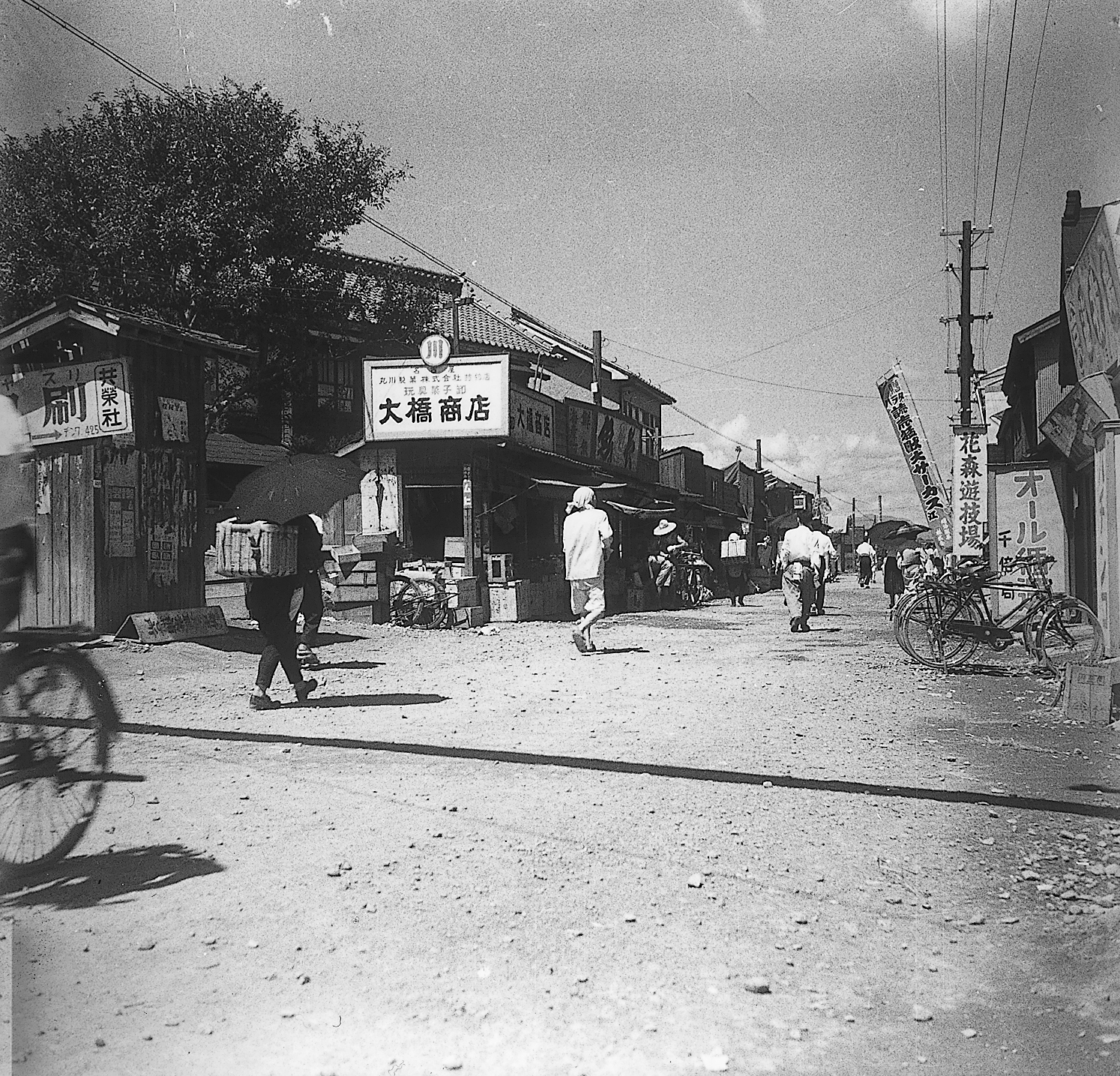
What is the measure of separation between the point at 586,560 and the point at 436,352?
4.14m

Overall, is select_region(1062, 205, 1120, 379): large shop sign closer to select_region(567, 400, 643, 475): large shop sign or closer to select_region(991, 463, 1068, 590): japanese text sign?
select_region(991, 463, 1068, 590): japanese text sign

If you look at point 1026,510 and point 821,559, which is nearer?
point 1026,510

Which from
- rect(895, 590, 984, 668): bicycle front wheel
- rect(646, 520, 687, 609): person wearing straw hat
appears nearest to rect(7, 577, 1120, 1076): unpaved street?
rect(895, 590, 984, 668): bicycle front wheel

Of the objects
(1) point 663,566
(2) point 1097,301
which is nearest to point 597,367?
(1) point 663,566

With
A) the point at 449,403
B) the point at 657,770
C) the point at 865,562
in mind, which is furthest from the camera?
the point at 865,562

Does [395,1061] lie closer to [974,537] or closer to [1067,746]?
[1067,746]

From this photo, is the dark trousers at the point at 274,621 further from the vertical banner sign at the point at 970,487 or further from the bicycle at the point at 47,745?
the vertical banner sign at the point at 970,487

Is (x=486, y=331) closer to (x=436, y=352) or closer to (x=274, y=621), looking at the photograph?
(x=436, y=352)

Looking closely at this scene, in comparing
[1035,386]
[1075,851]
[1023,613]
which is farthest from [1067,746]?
[1035,386]

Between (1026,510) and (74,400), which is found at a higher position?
(74,400)

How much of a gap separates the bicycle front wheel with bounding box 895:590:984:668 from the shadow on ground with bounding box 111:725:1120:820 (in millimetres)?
5025

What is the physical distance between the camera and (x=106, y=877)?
3658 mm

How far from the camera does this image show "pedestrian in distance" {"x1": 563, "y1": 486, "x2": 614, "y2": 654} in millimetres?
11391

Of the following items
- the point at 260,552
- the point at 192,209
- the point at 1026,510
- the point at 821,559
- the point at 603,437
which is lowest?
the point at 821,559
